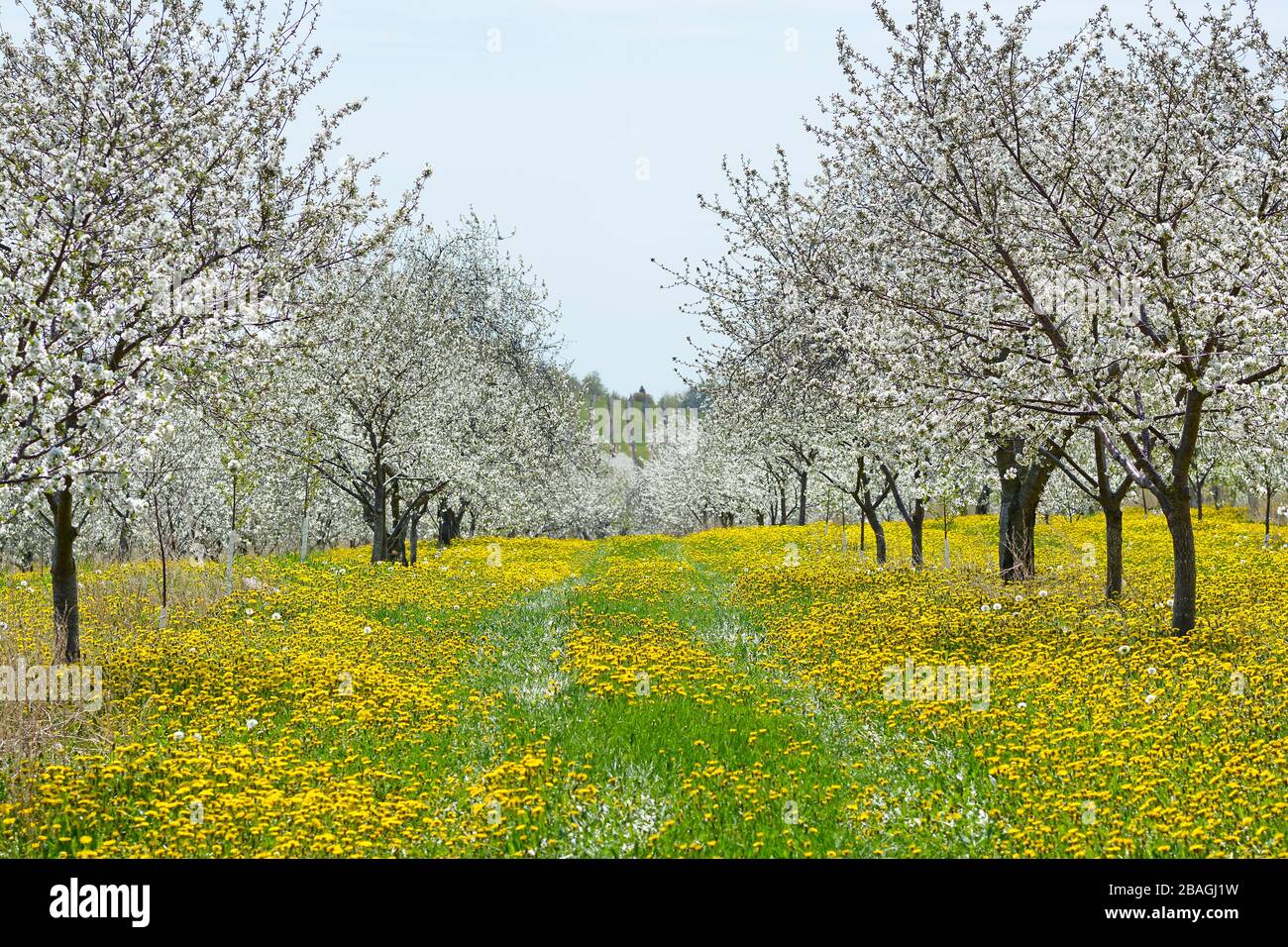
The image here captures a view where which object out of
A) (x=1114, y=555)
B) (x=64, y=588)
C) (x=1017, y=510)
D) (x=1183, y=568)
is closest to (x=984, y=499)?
(x=1017, y=510)

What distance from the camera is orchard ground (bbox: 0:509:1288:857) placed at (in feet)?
20.7

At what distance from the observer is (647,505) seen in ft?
348

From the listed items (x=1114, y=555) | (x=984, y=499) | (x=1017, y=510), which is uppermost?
(x=1017, y=510)

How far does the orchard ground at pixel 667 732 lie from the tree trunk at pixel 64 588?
394 mm

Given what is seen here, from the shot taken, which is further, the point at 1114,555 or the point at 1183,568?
the point at 1114,555

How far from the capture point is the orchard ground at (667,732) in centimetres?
631

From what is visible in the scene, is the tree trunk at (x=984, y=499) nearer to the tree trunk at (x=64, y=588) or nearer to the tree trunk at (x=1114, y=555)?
the tree trunk at (x=1114, y=555)

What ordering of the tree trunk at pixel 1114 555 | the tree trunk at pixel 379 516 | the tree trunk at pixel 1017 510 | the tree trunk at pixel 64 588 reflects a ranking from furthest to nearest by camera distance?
the tree trunk at pixel 379 516
the tree trunk at pixel 1017 510
the tree trunk at pixel 1114 555
the tree trunk at pixel 64 588

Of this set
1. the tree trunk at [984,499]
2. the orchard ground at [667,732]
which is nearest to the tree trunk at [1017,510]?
the orchard ground at [667,732]

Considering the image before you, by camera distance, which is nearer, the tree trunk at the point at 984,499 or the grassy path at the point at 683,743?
the grassy path at the point at 683,743

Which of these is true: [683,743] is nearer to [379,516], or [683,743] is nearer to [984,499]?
[379,516]

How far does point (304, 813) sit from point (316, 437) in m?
8.24

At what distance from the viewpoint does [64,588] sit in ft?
37.8

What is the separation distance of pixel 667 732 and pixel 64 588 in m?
7.86
